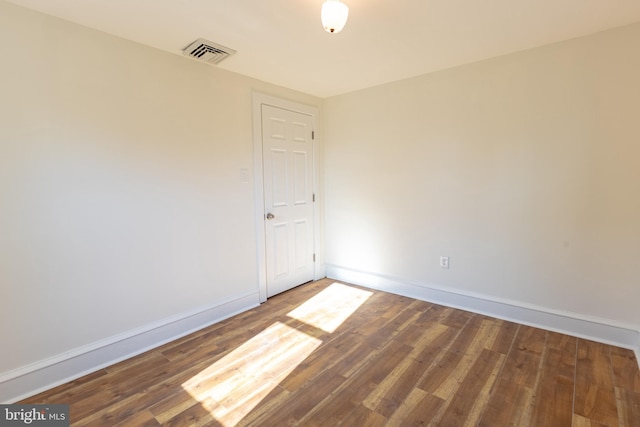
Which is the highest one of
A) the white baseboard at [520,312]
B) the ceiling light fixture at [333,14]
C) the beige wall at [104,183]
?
the ceiling light fixture at [333,14]

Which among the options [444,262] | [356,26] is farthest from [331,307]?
[356,26]

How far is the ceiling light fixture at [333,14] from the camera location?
4.92 feet

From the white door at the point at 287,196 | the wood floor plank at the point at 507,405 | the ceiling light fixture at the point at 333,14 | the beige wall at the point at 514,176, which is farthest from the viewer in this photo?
the white door at the point at 287,196

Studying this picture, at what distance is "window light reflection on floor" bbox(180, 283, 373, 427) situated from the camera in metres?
1.76

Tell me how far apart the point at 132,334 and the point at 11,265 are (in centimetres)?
89

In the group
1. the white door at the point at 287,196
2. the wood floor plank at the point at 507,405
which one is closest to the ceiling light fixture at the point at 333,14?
the white door at the point at 287,196

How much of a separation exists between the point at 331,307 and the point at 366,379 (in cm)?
111

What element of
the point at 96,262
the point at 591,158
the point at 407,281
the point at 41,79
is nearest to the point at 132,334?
the point at 96,262

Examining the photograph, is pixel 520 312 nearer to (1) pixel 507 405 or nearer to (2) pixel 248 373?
(1) pixel 507 405

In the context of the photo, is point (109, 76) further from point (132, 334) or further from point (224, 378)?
point (224, 378)

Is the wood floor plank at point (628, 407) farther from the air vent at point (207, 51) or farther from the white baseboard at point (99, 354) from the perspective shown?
the air vent at point (207, 51)

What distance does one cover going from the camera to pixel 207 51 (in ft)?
7.59

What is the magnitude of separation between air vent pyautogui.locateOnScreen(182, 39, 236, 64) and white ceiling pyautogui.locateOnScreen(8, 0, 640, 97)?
2.6 inches

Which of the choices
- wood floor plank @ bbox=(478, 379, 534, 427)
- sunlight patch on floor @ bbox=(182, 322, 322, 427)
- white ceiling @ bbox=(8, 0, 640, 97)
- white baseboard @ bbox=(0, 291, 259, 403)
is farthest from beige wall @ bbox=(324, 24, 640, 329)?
white baseboard @ bbox=(0, 291, 259, 403)
